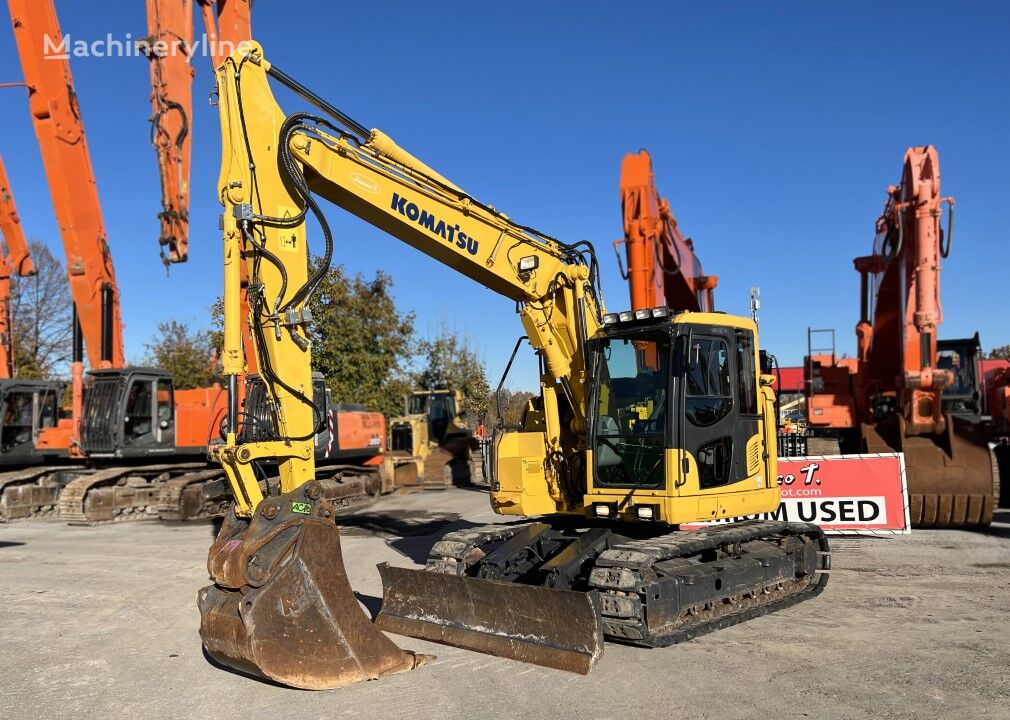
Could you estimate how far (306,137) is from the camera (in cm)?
698

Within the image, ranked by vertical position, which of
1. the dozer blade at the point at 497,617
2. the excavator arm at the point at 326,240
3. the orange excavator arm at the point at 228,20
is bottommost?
the dozer blade at the point at 497,617

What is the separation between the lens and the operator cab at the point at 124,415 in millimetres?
16375

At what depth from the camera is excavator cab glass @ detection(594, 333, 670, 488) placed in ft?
24.1

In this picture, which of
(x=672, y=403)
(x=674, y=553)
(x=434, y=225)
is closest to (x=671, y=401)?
(x=672, y=403)

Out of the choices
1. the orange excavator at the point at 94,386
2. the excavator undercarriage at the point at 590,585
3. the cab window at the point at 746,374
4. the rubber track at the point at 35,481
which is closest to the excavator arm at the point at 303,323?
the excavator undercarriage at the point at 590,585

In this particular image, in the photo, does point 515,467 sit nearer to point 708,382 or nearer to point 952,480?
point 708,382

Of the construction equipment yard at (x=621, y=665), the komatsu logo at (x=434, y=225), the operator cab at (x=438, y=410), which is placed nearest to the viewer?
the construction equipment yard at (x=621, y=665)

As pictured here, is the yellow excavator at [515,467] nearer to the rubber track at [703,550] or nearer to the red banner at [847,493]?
the rubber track at [703,550]

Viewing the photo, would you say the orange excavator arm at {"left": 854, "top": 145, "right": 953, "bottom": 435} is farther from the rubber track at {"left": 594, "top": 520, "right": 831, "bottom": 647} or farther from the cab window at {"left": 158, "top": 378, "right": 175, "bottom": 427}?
the cab window at {"left": 158, "top": 378, "right": 175, "bottom": 427}

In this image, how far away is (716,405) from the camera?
7.53m

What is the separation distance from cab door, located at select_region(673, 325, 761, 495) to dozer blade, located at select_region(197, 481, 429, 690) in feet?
9.47

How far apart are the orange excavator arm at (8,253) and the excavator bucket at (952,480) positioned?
19.0m

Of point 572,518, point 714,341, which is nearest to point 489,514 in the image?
point 572,518

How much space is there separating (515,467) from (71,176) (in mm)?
13213
